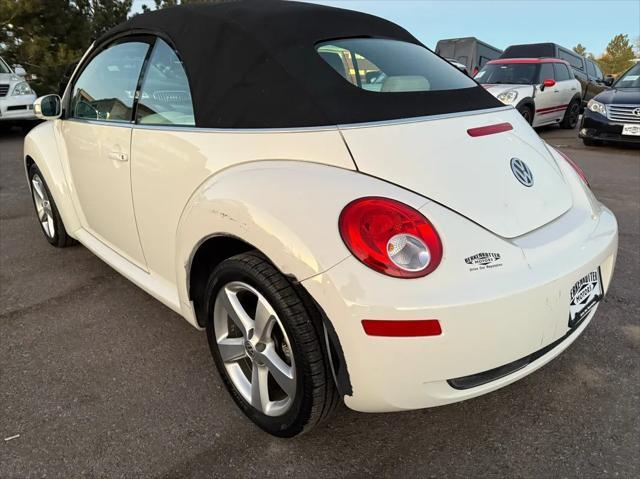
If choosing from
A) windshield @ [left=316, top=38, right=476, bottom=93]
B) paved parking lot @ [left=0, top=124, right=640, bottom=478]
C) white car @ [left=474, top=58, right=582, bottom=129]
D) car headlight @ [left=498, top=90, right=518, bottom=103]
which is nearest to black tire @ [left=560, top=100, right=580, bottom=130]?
white car @ [left=474, top=58, right=582, bottom=129]

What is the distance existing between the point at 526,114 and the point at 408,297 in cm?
923

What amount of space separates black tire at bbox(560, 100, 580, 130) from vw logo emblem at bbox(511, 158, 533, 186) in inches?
414

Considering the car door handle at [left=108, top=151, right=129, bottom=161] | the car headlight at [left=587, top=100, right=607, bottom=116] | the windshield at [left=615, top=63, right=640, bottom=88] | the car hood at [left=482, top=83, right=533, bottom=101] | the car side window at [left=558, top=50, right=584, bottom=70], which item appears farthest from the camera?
the car side window at [left=558, top=50, right=584, bottom=70]

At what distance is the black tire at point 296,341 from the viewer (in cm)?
164

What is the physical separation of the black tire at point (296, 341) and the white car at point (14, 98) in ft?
33.1

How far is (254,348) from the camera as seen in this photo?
1.93m

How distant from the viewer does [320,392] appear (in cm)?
171

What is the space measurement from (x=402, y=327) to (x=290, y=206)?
0.53 meters

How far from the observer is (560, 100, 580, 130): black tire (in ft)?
36.9

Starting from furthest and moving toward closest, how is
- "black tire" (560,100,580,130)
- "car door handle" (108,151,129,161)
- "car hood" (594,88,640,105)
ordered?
"black tire" (560,100,580,130), "car hood" (594,88,640,105), "car door handle" (108,151,129,161)

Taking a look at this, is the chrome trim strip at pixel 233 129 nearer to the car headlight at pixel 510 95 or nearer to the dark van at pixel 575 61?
the car headlight at pixel 510 95

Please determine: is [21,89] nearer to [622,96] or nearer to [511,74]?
[511,74]

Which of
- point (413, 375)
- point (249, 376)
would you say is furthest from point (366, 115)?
point (249, 376)

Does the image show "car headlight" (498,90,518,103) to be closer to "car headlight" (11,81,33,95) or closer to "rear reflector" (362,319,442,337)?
"rear reflector" (362,319,442,337)
